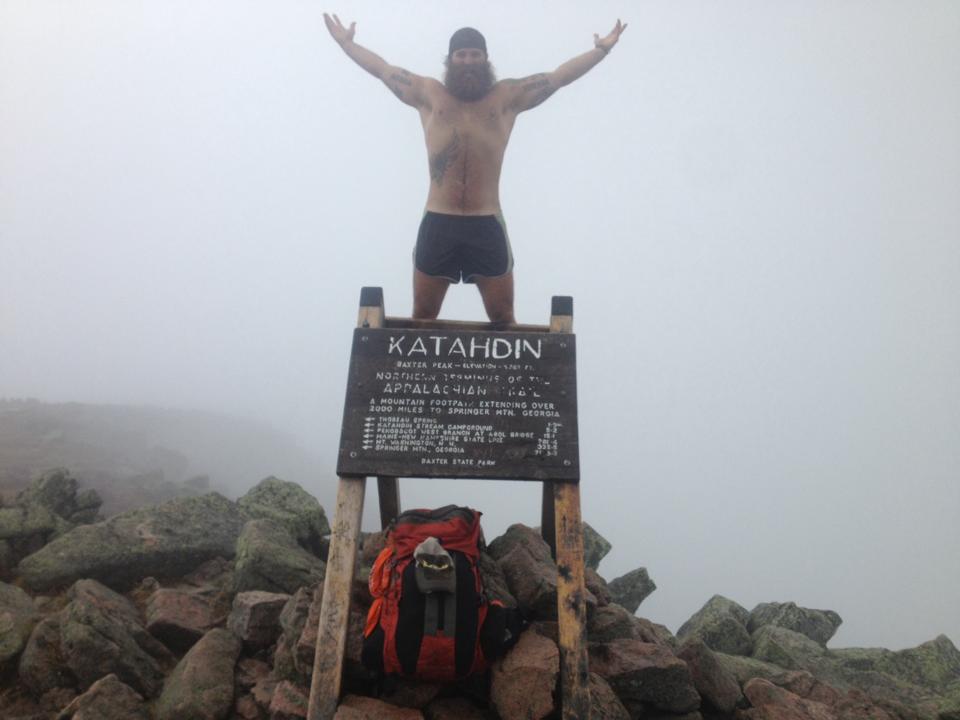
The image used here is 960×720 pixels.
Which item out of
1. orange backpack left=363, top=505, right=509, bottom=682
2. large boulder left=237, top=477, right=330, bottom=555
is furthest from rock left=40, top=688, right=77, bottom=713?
large boulder left=237, top=477, right=330, bottom=555

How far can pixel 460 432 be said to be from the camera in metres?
4.53


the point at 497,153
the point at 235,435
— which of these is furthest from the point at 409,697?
the point at 235,435

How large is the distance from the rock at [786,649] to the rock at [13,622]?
8.86m

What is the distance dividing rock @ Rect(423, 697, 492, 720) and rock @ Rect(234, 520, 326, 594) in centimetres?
301

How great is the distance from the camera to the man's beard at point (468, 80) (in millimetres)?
6094

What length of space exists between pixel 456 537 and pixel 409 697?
116 cm

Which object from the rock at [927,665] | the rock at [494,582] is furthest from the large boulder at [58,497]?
the rock at [927,665]

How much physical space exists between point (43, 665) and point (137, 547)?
1893 millimetres

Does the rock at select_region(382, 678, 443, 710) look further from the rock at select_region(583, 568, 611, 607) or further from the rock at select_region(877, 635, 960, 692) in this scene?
the rock at select_region(877, 635, 960, 692)

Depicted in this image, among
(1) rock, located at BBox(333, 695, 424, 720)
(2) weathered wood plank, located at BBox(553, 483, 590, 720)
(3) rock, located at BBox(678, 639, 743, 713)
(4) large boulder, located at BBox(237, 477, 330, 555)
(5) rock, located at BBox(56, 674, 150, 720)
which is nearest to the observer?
(1) rock, located at BBox(333, 695, 424, 720)

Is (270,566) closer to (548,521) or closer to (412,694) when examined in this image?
(412,694)

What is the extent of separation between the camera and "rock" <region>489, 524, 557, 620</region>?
526 centimetres

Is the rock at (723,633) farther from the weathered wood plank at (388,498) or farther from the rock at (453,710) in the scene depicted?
the rock at (453,710)

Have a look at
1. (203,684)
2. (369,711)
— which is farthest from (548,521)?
(203,684)
